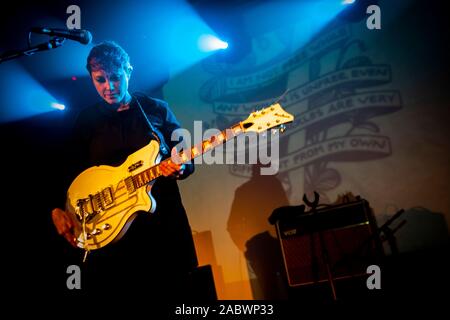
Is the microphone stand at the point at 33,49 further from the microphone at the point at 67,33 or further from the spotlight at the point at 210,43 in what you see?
the spotlight at the point at 210,43

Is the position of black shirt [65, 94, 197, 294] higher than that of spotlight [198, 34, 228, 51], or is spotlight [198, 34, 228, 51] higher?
spotlight [198, 34, 228, 51]

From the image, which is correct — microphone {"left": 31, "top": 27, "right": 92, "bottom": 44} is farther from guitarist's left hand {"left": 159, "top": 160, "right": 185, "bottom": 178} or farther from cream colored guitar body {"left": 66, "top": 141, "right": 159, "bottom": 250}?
guitarist's left hand {"left": 159, "top": 160, "right": 185, "bottom": 178}

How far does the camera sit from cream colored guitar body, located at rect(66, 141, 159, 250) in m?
2.74

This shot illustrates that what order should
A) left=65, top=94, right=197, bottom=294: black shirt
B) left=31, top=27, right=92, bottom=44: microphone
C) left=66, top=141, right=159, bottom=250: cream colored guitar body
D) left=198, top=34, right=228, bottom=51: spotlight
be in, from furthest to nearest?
left=198, top=34, right=228, bottom=51: spotlight, left=65, top=94, right=197, bottom=294: black shirt, left=66, top=141, right=159, bottom=250: cream colored guitar body, left=31, top=27, right=92, bottom=44: microphone

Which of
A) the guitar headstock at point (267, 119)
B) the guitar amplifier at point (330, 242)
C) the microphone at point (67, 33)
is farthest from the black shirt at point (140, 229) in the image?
the guitar amplifier at point (330, 242)

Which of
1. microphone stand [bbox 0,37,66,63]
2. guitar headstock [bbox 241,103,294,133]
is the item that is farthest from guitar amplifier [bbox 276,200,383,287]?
microphone stand [bbox 0,37,66,63]

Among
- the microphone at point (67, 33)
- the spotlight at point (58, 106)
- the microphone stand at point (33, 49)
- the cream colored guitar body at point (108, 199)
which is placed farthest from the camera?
the spotlight at point (58, 106)

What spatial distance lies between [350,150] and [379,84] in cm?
81

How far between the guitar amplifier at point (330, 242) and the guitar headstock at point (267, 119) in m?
1.21

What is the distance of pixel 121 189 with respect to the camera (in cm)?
286

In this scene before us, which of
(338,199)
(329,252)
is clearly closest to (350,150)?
(338,199)

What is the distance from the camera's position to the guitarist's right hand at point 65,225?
119 inches

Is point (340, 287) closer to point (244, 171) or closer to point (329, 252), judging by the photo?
point (329, 252)

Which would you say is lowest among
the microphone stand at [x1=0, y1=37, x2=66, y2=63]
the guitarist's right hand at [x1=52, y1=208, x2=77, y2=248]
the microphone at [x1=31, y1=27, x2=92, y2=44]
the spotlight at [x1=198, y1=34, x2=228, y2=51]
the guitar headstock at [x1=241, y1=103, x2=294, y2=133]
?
the guitarist's right hand at [x1=52, y1=208, x2=77, y2=248]
